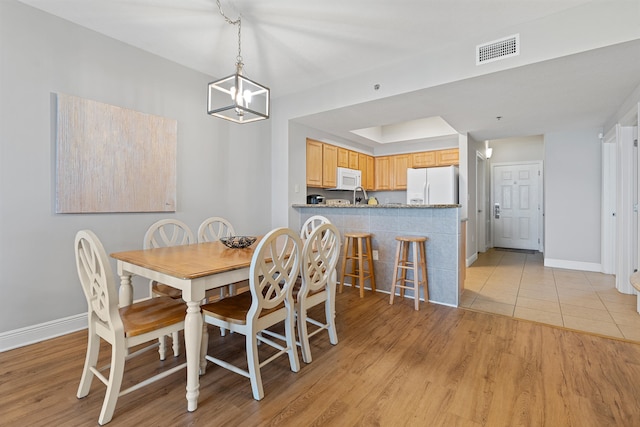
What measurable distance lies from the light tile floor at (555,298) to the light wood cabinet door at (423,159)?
2.12 metres

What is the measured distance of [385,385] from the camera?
1.74 metres

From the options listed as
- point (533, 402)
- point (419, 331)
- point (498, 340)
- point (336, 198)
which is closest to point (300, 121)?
point (336, 198)

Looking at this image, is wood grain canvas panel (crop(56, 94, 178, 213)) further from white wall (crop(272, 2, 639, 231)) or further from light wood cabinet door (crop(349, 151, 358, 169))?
light wood cabinet door (crop(349, 151, 358, 169))

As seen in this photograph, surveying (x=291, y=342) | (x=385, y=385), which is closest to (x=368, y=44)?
(x=291, y=342)

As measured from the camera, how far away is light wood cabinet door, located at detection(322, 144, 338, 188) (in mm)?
4891

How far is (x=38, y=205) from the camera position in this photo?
2.29 meters

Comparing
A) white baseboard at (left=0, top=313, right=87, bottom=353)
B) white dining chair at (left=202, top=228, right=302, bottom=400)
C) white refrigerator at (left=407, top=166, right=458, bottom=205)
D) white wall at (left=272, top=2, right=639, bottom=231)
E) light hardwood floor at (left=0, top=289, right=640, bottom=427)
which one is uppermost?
white wall at (left=272, top=2, right=639, bottom=231)

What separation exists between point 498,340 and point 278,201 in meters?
2.93

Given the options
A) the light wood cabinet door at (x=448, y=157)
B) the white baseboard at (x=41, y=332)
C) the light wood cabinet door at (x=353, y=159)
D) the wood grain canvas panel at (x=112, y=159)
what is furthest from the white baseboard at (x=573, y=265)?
the white baseboard at (x=41, y=332)

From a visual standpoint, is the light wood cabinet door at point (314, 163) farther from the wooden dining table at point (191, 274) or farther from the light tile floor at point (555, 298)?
the wooden dining table at point (191, 274)

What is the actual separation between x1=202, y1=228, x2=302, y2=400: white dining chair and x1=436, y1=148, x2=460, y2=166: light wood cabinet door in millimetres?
4767

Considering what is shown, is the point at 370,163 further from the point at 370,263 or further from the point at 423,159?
the point at 370,263

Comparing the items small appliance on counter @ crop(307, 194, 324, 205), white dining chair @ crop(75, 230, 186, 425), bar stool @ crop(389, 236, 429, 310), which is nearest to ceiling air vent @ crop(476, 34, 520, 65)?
bar stool @ crop(389, 236, 429, 310)

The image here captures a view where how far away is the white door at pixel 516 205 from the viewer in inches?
247
